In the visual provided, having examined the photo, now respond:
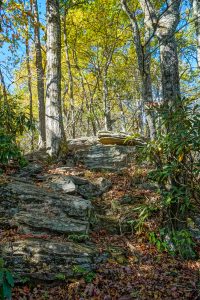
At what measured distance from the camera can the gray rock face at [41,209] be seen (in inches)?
209

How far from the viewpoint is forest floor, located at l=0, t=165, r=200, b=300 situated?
419 cm

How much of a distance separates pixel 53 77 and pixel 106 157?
3.22 metres

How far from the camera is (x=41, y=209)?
18.8 ft

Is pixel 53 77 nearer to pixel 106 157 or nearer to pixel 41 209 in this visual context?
pixel 106 157

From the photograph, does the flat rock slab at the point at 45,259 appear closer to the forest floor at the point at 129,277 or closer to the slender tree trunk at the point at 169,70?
the forest floor at the point at 129,277

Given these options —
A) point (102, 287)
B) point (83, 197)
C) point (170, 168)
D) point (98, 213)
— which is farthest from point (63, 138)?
point (102, 287)

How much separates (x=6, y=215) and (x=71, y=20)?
14.4 meters

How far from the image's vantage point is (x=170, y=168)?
5.21m

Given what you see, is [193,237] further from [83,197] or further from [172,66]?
[172,66]

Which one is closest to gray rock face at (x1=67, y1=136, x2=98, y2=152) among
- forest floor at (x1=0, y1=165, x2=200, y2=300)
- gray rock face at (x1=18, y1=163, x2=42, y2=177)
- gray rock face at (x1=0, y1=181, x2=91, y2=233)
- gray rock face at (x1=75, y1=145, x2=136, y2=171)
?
gray rock face at (x1=75, y1=145, x2=136, y2=171)

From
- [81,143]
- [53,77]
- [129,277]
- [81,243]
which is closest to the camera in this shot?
[129,277]

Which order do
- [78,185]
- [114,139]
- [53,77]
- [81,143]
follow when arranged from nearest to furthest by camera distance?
1. [78,185]
2. [53,77]
3. [114,139]
4. [81,143]

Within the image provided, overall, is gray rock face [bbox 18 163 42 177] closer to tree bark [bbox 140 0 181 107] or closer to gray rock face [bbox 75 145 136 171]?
gray rock face [bbox 75 145 136 171]

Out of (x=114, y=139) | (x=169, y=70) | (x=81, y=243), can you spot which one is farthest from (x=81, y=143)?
(x=81, y=243)
